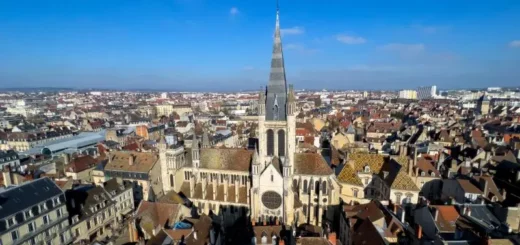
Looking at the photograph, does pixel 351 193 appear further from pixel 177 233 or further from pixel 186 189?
pixel 177 233

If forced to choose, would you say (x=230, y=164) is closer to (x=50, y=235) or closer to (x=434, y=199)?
(x=50, y=235)

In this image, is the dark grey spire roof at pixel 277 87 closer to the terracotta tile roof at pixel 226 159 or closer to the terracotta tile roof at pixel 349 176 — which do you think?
the terracotta tile roof at pixel 226 159

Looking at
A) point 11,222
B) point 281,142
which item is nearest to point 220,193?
point 281,142

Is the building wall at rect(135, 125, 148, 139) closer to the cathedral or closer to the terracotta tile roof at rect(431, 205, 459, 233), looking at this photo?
the cathedral

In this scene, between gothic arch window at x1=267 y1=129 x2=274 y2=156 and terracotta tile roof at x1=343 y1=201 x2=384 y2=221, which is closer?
terracotta tile roof at x1=343 y1=201 x2=384 y2=221

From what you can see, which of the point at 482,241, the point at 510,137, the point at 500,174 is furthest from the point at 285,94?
the point at 510,137

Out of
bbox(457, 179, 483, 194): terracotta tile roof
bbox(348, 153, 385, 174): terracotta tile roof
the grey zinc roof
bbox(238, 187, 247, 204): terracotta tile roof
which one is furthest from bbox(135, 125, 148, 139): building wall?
bbox(457, 179, 483, 194): terracotta tile roof
